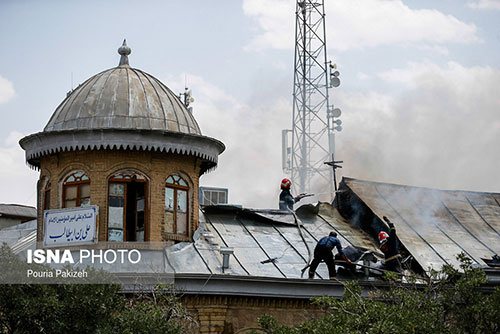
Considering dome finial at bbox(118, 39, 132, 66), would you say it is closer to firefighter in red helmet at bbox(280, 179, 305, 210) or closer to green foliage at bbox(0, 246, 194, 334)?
firefighter in red helmet at bbox(280, 179, 305, 210)

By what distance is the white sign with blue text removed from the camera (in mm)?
23531

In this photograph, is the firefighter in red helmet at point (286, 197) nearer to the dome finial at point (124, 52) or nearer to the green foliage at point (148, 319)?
the dome finial at point (124, 52)

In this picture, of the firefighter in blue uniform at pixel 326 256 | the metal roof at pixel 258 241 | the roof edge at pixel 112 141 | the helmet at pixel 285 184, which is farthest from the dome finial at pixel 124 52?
the firefighter in blue uniform at pixel 326 256

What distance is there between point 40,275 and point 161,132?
777 centimetres

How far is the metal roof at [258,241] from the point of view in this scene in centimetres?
2389

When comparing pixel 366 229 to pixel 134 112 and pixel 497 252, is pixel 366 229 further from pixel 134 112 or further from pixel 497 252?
pixel 134 112

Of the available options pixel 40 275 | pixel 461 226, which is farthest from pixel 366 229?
Answer: pixel 40 275

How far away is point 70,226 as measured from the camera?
23953 millimetres

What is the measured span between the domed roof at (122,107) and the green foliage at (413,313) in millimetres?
7989

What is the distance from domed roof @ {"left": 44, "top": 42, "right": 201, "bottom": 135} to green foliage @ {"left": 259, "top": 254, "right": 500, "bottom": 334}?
7989mm

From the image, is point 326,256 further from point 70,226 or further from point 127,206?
point 70,226

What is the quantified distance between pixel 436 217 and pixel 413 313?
14.9m

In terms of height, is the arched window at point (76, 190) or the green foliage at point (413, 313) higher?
the arched window at point (76, 190)

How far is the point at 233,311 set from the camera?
74.9 feet
